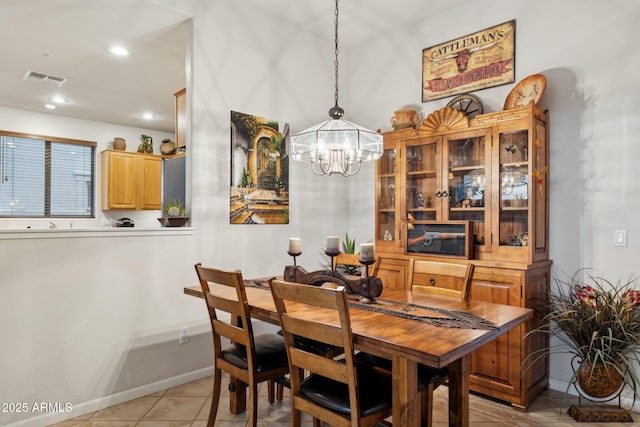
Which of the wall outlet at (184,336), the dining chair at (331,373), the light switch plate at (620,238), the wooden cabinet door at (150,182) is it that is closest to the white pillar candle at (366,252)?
the dining chair at (331,373)

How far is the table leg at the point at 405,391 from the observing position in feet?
4.77

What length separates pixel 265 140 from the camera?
3.54 m

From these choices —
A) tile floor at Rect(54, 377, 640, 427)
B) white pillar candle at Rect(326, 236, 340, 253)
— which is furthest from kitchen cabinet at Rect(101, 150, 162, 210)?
white pillar candle at Rect(326, 236, 340, 253)

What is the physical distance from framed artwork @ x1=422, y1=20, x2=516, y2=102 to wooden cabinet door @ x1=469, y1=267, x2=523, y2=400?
1575 millimetres

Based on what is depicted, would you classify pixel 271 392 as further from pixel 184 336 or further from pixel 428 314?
pixel 428 314

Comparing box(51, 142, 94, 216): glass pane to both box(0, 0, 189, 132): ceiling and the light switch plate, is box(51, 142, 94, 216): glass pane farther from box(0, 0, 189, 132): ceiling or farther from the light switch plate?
the light switch plate

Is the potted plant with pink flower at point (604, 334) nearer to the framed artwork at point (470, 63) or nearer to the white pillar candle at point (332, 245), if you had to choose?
the white pillar candle at point (332, 245)

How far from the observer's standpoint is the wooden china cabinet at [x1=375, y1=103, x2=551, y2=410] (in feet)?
8.75

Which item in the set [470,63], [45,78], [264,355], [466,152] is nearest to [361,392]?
[264,355]

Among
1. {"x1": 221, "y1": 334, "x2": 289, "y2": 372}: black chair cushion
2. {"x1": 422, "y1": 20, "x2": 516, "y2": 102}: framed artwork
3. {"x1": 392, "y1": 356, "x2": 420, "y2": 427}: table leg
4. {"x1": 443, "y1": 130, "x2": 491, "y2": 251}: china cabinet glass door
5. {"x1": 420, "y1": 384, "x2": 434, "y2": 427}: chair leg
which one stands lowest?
{"x1": 420, "y1": 384, "x2": 434, "y2": 427}: chair leg

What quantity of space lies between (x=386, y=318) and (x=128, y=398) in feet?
6.56

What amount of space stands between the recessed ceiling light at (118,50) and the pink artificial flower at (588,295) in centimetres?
416

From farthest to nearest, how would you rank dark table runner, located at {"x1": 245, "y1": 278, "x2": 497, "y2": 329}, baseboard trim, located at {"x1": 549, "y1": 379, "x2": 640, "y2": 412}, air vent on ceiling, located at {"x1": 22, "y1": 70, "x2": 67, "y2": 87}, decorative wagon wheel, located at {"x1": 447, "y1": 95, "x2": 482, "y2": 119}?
air vent on ceiling, located at {"x1": 22, "y1": 70, "x2": 67, "y2": 87} → decorative wagon wheel, located at {"x1": 447, "y1": 95, "x2": 482, "y2": 119} → baseboard trim, located at {"x1": 549, "y1": 379, "x2": 640, "y2": 412} → dark table runner, located at {"x1": 245, "y1": 278, "x2": 497, "y2": 329}

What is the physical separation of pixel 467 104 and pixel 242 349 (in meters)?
2.65
